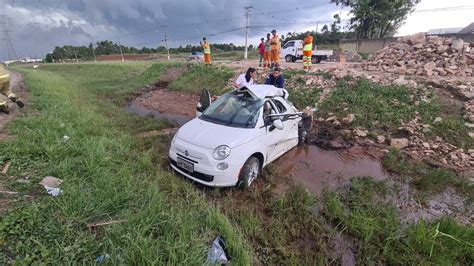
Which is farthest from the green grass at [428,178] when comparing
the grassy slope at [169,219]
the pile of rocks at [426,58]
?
the pile of rocks at [426,58]

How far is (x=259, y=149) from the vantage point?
3822 millimetres

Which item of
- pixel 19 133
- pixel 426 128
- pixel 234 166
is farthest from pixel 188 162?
pixel 426 128

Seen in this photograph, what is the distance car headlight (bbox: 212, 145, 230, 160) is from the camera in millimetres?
3387

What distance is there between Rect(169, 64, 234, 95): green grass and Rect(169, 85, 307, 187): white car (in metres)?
7.00

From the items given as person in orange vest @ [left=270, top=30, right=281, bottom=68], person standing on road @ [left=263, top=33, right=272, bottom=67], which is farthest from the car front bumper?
person standing on road @ [left=263, top=33, right=272, bottom=67]

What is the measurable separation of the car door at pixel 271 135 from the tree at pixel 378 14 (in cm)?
3249

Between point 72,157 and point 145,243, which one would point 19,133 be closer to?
point 72,157

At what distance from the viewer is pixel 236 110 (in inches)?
168

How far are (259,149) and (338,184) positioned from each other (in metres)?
1.74

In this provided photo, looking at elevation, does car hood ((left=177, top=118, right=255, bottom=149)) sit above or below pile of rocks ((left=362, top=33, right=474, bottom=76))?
below

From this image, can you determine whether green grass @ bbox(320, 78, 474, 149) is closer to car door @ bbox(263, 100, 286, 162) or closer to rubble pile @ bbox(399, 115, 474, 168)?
rubble pile @ bbox(399, 115, 474, 168)

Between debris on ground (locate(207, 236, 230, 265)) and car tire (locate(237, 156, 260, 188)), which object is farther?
car tire (locate(237, 156, 260, 188))

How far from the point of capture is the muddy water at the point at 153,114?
8.05m

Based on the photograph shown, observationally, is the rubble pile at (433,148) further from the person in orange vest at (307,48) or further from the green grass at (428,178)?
the person in orange vest at (307,48)
